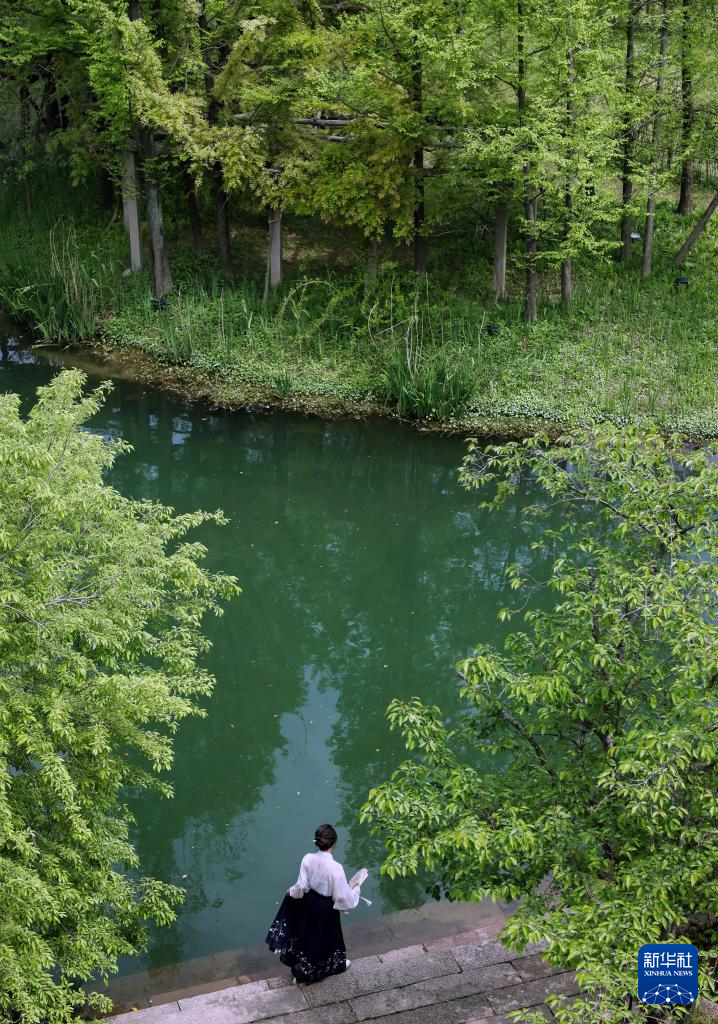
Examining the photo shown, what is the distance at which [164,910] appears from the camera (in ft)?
22.5

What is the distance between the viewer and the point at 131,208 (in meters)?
21.4

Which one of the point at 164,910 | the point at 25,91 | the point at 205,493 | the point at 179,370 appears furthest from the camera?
the point at 25,91

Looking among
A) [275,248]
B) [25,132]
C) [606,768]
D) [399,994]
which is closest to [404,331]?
[275,248]

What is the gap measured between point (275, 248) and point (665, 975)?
58.1 feet

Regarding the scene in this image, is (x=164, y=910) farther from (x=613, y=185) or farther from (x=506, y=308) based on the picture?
(x=613, y=185)

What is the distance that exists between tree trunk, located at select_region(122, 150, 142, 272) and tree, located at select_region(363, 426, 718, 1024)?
647 inches

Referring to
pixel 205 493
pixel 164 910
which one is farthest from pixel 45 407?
pixel 205 493

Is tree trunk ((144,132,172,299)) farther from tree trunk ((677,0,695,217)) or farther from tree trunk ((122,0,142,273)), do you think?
tree trunk ((677,0,695,217))

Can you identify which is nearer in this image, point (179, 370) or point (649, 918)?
point (649, 918)

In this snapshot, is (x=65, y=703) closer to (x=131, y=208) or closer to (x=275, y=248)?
(x=275, y=248)

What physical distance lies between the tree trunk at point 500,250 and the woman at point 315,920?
15481mm

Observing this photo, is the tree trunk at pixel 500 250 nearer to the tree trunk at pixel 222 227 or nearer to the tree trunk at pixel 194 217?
the tree trunk at pixel 222 227

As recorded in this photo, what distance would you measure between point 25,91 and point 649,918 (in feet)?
83.4

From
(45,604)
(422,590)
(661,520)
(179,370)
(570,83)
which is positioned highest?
(570,83)
